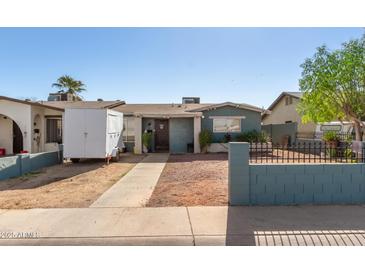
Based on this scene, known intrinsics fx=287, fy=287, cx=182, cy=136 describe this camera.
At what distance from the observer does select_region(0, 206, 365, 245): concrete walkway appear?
4.42 metres

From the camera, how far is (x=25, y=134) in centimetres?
1597

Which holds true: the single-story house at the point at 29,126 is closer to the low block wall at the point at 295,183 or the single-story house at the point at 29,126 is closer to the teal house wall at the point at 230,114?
the teal house wall at the point at 230,114

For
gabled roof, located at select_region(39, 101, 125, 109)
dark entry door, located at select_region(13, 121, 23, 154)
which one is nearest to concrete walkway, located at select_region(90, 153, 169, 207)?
gabled roof, located at select_region(39, 101, 125, 109)

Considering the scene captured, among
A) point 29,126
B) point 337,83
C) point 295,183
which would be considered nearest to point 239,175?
point 295,183

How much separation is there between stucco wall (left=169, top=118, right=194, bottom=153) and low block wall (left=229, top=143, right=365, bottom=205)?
12.9 meters

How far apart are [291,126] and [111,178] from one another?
1612cm

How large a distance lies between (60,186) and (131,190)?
7.56ft

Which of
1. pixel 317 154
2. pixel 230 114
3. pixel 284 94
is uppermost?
pixel 284 94

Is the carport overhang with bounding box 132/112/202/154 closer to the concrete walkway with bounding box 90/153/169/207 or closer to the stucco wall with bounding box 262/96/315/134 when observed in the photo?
the concrete walkway with bounding box 90/153/169/207

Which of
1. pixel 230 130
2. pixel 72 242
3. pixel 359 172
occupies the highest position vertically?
pixel 230 130

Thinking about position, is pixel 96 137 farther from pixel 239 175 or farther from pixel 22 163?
pixel 239 175

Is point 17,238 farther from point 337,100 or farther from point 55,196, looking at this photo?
point 337,100

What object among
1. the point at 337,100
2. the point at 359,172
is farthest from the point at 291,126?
the point at 359,172

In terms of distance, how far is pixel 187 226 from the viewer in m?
4.93
